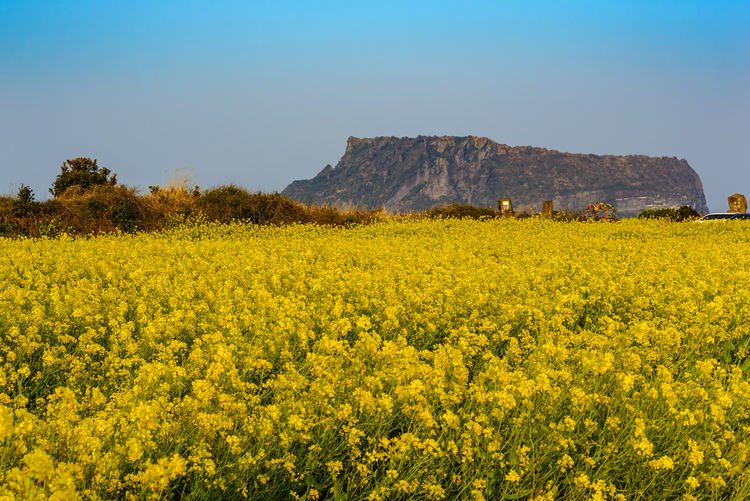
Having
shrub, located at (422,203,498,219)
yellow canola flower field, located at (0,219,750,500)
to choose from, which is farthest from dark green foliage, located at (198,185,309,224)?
yellow canola flower field, located at (0,219,750,500)

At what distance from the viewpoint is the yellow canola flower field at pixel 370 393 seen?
3.96 m

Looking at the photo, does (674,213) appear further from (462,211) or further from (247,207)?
(247,207)

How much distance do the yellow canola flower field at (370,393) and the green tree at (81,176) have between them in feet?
69.6

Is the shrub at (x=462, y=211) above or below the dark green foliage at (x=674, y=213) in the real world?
above

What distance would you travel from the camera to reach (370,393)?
4504 mm

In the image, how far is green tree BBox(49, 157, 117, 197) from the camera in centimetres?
3002

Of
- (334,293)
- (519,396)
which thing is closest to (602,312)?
(334,293)

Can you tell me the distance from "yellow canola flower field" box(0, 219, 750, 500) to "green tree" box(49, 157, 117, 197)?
2123 centimetres

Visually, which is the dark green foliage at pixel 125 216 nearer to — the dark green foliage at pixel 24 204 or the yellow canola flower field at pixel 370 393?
the dark green foliage at pixel 24 204

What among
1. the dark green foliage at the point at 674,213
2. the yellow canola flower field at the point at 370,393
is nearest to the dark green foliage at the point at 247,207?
the yellow canola flower field at the point at 370,393

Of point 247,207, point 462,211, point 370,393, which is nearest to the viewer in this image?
point 370,393

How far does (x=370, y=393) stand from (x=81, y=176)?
29.2 m

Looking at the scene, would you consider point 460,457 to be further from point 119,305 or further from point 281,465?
point 119,305

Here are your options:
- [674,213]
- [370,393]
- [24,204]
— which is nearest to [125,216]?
[24,204]
